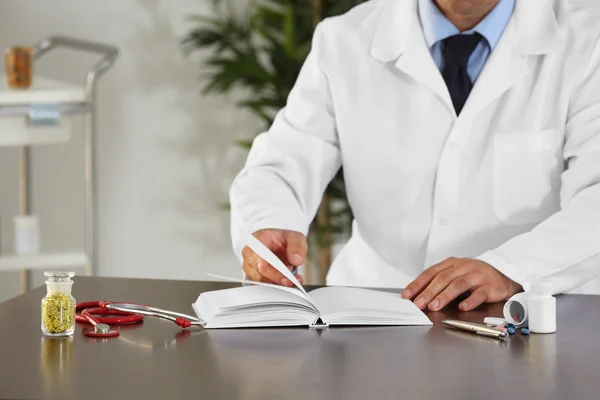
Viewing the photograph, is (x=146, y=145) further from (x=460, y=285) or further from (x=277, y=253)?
(x=460, y=285)

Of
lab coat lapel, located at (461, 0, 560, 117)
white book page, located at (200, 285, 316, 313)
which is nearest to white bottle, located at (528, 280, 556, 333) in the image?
white book page, located at (200, 285, 316, 313)

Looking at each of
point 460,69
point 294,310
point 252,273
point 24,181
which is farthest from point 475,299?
point 24,181

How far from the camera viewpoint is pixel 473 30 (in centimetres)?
191

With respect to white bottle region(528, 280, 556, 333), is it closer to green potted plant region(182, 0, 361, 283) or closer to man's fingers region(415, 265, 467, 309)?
man's fingers region(415, 265, 467, 309)

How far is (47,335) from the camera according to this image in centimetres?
122

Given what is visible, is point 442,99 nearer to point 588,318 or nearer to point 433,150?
point 433,150

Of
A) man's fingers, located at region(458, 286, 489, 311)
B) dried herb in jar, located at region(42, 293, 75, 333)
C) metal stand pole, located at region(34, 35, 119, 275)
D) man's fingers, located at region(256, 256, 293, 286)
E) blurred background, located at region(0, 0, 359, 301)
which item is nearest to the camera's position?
dried herb in jar, located at region(42, 293, 75, 333)

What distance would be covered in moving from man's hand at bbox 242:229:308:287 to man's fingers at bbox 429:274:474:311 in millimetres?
239

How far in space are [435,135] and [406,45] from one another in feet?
0.66

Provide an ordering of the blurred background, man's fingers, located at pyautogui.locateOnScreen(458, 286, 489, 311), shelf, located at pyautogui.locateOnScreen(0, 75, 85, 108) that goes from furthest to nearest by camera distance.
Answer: the blurred background
shelf, located at pyautogui.locateOnScreen(0, 75, 85, 108)
man's fingers, located at pyautogui.locateOnScreen(458, 286, 489, 311)

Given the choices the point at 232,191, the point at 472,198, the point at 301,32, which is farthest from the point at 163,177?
the point at 472,198

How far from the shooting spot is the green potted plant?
327 cm

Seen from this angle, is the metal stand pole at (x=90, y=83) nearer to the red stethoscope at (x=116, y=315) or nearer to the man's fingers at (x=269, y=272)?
the man's fingers at (x=269, y=272)

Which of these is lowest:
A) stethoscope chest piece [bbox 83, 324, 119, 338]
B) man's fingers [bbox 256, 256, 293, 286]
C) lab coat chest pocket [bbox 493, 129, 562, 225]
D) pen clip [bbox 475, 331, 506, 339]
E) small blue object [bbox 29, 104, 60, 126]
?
pen clip [bbox 475, 331, 506, 339]
